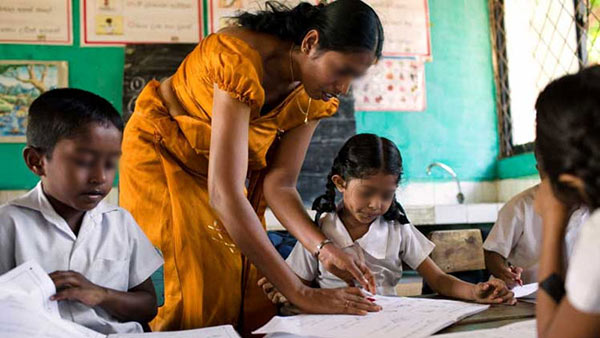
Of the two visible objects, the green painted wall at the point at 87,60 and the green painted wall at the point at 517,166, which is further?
the green painted wall at the point at 517,166

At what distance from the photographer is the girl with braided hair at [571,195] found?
422 mm

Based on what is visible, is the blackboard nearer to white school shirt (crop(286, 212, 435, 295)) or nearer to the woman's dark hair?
white school shirt (crop(286, 212, 435, 295))

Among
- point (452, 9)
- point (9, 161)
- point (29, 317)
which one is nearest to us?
point (29, 317)

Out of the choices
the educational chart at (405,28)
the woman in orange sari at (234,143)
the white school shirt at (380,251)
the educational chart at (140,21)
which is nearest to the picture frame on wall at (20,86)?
the educational chart at (140,21)

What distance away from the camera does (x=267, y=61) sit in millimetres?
1251

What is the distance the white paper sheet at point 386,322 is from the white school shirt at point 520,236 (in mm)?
558

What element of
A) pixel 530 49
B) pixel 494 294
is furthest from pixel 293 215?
pixel 530 49

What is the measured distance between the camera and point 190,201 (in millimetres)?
1304

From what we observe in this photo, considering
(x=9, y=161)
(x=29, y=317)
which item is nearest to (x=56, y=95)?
(x=29, y=317)

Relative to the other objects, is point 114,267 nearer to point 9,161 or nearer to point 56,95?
point 56,95

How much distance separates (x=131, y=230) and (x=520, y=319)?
0.72m

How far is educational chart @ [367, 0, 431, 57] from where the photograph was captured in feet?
11.4

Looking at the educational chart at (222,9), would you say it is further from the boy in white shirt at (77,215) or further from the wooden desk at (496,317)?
the wooden desk at (496,317)

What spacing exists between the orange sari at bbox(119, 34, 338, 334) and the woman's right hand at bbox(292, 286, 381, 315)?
34 centimetres
